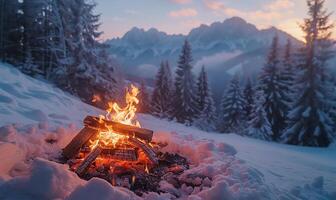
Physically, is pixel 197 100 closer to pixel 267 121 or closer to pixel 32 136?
pixel 267 121

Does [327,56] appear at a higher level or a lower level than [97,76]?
higher

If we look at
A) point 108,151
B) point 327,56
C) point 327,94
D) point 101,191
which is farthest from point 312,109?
point 101,191

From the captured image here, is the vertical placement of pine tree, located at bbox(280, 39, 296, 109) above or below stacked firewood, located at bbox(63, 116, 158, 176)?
above

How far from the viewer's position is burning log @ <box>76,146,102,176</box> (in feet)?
17.8

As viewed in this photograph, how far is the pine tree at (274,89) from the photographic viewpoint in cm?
3105

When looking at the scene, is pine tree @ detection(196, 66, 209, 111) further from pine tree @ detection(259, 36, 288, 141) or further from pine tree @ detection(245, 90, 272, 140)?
pine tree @ detection(245, 90, 272, 140)

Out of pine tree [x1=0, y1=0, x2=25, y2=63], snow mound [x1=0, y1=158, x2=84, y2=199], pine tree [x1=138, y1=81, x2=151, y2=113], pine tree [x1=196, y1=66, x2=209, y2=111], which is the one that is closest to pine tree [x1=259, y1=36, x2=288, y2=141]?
pine tree [x1=196, y1=66, x2=209, y2=111]

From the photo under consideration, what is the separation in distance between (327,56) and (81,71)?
18.8 metres

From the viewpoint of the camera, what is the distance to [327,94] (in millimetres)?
25156

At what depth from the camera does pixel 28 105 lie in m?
10.3

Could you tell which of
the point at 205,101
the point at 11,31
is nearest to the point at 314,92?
the point at 205,101

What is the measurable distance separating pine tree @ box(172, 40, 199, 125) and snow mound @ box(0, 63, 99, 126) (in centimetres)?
2622

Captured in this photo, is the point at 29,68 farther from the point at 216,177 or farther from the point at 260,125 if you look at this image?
the point at 216,177

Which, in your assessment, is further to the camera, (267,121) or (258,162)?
(267,121)
